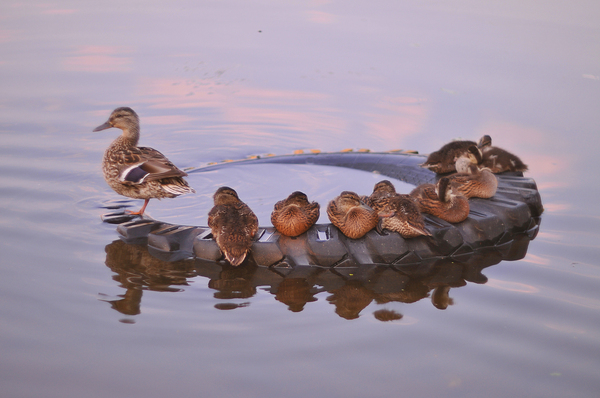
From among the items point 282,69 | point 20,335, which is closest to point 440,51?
point 282,69

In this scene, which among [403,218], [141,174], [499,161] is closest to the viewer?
[403,218]

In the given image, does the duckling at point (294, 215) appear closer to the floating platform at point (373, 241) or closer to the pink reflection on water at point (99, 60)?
the floating platform at point (373, 241)

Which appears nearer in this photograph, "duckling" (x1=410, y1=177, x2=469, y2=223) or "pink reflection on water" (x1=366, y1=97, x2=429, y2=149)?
"duckling" (x1=410, y1=177, x2=469, y2=223)

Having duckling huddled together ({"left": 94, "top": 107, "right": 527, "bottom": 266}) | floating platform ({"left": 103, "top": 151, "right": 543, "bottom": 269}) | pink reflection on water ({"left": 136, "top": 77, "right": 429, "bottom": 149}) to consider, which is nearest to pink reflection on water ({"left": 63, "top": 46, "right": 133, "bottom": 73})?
pink reflection on water ({"left": 136, "top": 77, "right": 429, "bottom": 149})

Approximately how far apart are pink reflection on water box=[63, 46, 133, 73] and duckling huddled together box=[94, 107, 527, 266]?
517cm

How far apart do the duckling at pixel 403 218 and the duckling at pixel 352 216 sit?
102 millimetres

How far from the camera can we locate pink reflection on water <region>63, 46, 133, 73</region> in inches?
432

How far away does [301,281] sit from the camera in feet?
15.7

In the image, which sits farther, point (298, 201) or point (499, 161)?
point (499, 161)

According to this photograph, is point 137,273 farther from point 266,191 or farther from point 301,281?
point 266,191

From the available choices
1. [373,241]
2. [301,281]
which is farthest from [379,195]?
[301,281]

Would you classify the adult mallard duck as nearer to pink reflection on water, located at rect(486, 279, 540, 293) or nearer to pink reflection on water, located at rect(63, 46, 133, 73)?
pink reflection on water, located at rect(486, 279, 540, 293)

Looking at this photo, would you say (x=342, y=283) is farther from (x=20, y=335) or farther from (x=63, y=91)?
(x=63, y=91)

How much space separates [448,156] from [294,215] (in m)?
2.62
